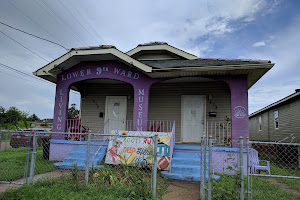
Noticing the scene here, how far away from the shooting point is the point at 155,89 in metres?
10.6

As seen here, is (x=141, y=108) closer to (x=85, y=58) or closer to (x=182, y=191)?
(x=85, y=58)

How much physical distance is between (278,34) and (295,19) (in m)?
1.77

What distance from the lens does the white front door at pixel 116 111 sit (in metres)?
10.9

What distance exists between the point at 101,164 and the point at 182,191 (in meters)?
3.21

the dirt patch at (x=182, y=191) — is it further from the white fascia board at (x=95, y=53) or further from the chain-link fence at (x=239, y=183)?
the white fascia board at (x=95, y=53)

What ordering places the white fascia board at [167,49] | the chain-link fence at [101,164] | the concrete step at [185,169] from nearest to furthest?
the chain-link fence at [101,164], the concrete step at [185,169], the white fascia board at [167,49]

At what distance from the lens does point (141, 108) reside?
28.2 ft

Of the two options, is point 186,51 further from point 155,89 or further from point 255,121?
point 255,121

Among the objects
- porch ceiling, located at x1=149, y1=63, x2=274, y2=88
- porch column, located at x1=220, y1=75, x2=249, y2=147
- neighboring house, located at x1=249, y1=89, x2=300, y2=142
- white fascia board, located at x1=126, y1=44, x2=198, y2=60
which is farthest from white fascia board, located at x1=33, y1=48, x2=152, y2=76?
neighboring house, located at x1=249, y1=89, x2=300, y2=142

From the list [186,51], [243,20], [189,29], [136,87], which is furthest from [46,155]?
[243,20]

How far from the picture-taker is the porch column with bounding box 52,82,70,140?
924 centimetres

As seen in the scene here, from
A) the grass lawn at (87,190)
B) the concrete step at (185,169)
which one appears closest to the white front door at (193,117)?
the concrete step at (185,169)

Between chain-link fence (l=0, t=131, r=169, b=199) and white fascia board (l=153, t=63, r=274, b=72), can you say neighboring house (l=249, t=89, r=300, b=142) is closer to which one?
white fascia board (l=153, t=63, r=274, b=72)

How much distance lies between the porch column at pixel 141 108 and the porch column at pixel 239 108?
323 centimetres
